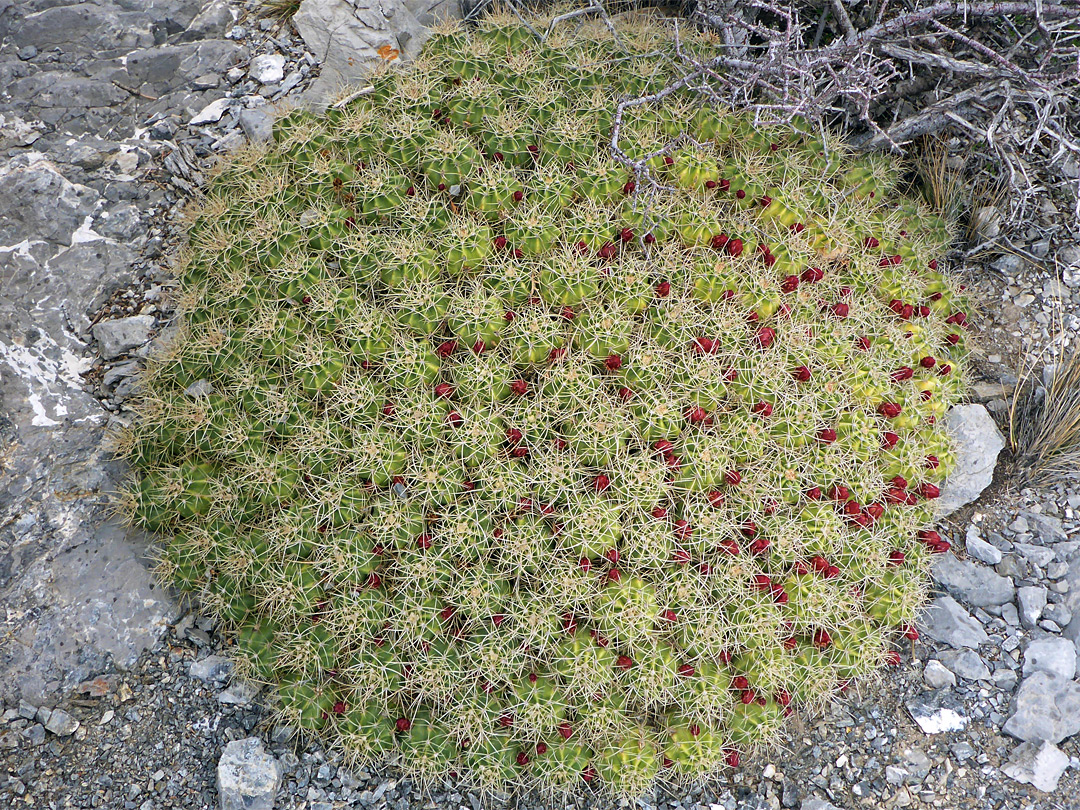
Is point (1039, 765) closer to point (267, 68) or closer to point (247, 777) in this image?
point (247, 777)

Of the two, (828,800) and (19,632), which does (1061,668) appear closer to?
(828,800)

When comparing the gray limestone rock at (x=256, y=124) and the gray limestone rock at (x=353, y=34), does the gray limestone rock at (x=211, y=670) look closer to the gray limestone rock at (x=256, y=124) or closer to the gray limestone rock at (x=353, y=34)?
the gray limestone rock at (x=256, y=124)

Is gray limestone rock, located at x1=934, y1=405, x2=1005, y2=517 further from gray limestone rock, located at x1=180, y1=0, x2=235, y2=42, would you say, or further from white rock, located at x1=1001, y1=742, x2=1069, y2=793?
gray limestone rock, located at x1=180, y1=0, x2=235, y2=42

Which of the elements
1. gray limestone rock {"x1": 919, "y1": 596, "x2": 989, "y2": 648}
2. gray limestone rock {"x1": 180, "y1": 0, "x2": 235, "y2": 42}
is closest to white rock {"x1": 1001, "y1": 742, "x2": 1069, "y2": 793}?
gray limestone rock {"x1": 919, "y1": 596, "x2": 989, "y2": 648}

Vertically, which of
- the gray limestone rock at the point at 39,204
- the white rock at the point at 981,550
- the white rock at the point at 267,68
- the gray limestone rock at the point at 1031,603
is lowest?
the gray limestone rock at the point at 1031,603

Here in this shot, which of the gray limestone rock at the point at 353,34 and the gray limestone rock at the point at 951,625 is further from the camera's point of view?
the gray limestone rock at the point at 353,34

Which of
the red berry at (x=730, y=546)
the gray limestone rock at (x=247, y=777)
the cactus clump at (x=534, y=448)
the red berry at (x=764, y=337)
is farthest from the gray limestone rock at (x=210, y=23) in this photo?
the red berry at (x=730, y=546)

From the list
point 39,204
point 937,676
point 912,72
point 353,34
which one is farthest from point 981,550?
point 39,204
